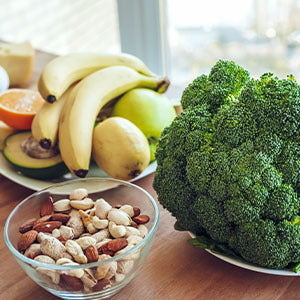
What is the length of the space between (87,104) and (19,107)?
0.58ft

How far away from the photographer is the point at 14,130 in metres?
0.98

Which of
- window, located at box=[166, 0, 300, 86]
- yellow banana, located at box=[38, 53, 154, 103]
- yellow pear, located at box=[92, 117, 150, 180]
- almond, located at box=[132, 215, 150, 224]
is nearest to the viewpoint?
almond, located at box=[132, 215, 150, 224]

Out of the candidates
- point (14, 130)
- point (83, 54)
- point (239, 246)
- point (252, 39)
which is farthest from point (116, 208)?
point (252, 39)

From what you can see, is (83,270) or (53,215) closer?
(83,270)

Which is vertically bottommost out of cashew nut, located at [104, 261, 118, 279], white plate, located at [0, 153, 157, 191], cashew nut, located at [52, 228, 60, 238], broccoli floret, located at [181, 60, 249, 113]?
white plate, located at [0, 153, 157, 191]

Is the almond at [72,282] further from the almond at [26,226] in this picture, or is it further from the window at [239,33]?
the window at [239,33]

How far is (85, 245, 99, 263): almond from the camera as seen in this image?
0.57m

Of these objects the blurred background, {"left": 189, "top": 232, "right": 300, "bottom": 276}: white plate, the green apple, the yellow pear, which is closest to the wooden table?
{"left": 189, "top": 232, "right": 300, "bottom": 276}: white plate

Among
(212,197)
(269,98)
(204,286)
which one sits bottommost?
(204,286)

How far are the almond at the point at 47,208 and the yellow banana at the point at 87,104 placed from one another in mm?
140

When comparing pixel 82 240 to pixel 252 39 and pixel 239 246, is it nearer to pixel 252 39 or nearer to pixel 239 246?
pixel 239 246

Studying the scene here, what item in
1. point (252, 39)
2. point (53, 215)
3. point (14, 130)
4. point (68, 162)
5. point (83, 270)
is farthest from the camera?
point (252, 39)

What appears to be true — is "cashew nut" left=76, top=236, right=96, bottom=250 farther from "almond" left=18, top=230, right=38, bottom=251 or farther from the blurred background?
the blurred background

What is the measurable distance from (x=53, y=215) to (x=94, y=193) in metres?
0.09
